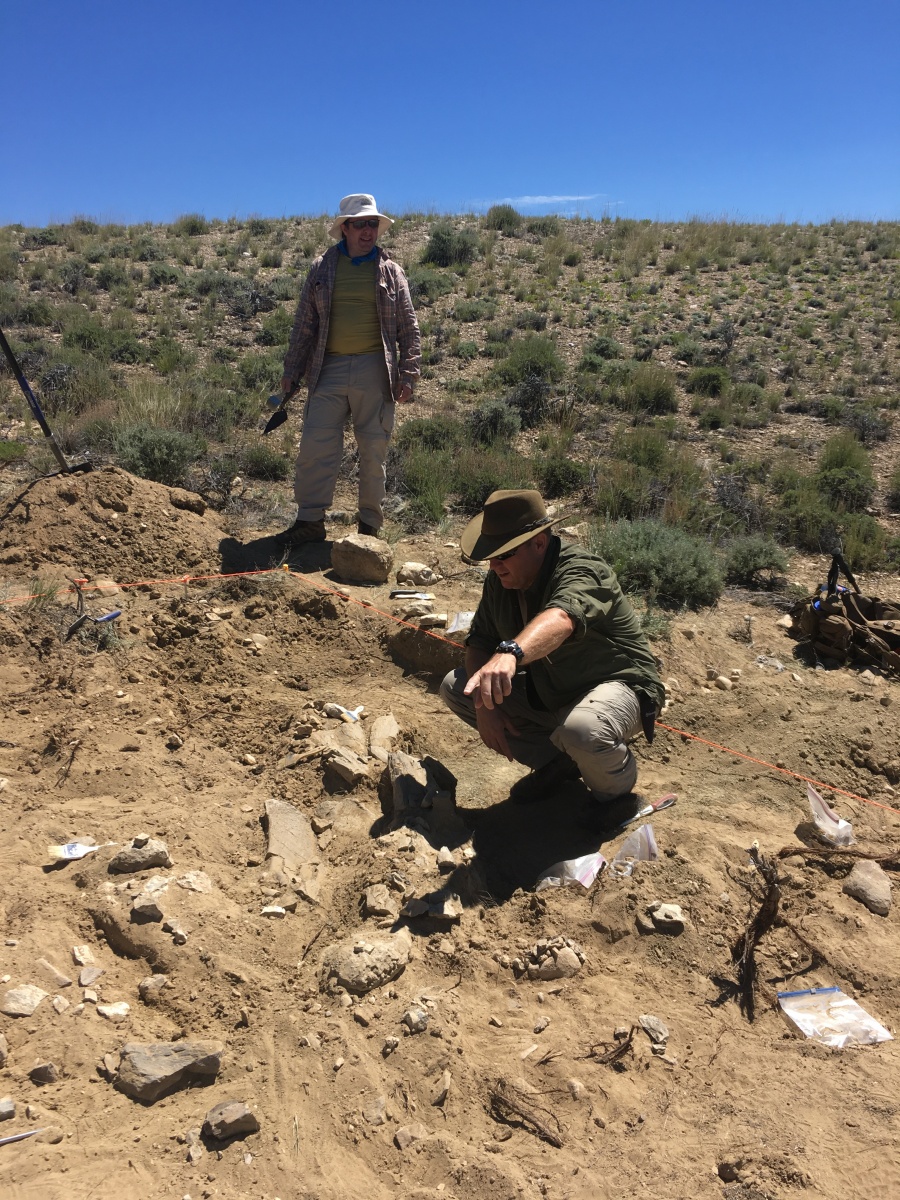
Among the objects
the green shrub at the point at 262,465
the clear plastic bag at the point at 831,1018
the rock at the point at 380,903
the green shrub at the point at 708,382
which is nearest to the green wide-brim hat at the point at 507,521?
the rock at the point at 380,903

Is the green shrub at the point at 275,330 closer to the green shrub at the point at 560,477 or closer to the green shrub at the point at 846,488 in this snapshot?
the green shrub at the point at 560,477

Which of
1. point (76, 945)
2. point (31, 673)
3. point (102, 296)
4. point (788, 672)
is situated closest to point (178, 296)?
point (102, 296)

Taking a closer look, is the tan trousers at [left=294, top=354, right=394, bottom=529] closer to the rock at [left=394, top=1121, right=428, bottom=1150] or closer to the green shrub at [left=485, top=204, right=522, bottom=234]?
the rock at [left=394, top=1121, right=428, bottom=1150]

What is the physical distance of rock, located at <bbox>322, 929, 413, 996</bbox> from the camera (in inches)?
106

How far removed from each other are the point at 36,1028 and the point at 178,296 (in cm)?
1434

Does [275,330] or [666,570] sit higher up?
[275,330]

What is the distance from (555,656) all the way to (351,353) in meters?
3.06

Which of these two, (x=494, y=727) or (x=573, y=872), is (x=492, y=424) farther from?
(x=573, y=872)

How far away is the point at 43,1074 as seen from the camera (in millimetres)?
2240

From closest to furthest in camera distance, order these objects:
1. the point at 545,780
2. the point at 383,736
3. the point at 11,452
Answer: the point at 545,780
the point at 383,736
the point at 11,452

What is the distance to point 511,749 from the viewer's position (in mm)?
3902

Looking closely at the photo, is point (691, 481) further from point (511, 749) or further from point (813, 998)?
point (813, 998)

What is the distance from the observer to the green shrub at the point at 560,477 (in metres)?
8.36

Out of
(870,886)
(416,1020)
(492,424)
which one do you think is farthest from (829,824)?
(492,424)
